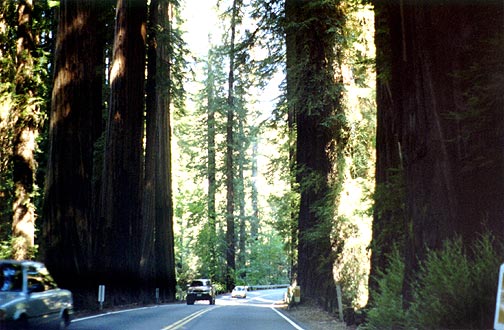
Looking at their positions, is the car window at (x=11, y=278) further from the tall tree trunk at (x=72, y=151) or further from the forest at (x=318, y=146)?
the tall tree trunk at (x=72, y=151)

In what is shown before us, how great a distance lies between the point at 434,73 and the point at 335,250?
10.4 m

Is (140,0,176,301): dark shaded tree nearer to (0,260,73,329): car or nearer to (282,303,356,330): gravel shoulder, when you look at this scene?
(282,303,356,330): gravel shoulder

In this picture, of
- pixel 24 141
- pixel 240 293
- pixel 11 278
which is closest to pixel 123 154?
pixel 24 141

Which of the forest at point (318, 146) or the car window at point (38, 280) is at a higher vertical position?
the forest at point (318, 146)

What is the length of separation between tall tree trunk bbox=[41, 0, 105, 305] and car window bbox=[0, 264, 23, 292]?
790cm

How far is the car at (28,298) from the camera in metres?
8.78

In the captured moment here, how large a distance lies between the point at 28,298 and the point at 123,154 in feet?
47.4

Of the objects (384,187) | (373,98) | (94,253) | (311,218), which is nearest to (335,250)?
(311,218)

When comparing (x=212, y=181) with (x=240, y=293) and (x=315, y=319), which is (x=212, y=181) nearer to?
(x=240, y=293)

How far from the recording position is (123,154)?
77.1ft

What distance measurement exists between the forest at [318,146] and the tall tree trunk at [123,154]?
8 centimetres

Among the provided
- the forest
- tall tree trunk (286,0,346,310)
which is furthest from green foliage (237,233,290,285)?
tall tree trunk (286,0,346,310)

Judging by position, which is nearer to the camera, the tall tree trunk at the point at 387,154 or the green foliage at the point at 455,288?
the green foliage at the point at 455,288

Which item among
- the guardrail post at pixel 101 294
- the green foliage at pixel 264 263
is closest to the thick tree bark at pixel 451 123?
the guardrail post at pixel 101 294
